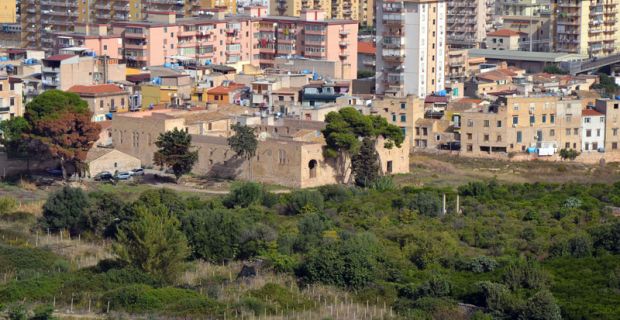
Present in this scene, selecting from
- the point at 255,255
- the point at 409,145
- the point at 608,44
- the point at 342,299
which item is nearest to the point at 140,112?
the point at 409,145

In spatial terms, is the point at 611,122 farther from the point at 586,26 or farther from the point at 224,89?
the point at 586,26

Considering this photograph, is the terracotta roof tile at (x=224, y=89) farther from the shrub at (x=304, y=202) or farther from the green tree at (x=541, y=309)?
the green tree at (x=541, y=309)

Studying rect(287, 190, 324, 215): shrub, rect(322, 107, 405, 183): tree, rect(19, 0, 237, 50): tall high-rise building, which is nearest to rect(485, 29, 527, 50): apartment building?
rect(19, 0, 237, 50): tall high-rise building

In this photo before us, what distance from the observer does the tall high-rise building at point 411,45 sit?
59875 millimetres

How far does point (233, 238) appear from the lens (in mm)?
37688

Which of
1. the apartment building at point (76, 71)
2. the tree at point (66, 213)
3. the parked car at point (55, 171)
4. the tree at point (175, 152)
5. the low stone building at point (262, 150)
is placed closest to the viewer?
the tree at point (66, 213)

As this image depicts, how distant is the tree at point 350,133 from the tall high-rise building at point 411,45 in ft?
34.8

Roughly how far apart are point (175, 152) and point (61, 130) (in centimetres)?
333

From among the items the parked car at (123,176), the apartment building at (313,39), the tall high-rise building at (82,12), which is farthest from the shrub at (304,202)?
the tall high-rise building at (82,12)

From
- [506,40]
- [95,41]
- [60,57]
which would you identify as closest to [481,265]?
[60,57]

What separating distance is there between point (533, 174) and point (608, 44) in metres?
27.0

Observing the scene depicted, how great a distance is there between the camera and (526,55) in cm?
7281

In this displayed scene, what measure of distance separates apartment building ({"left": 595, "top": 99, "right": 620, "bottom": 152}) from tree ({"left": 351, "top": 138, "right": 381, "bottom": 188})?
31.4 feet

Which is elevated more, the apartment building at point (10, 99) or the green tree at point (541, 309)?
the apartment building at point (10, 99)
